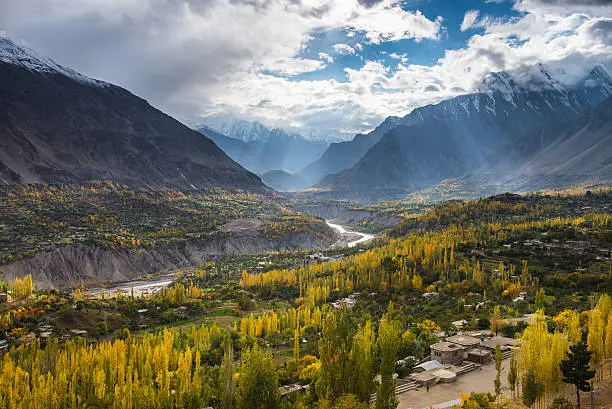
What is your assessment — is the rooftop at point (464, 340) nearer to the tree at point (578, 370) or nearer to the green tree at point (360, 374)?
the tree at point (578, 370)

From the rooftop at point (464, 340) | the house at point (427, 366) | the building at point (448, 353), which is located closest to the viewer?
the house at point (427, 366)

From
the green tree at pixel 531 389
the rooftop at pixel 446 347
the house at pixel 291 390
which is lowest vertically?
the house at pixel 291 390

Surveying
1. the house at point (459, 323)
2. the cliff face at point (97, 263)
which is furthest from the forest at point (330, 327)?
the cliff face at point (97, 263)

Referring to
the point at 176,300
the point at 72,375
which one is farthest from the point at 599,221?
the point at 72,375

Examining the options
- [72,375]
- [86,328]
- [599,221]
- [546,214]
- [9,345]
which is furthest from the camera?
[546,214]

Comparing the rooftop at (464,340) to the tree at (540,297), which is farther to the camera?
the tree at (540,297)

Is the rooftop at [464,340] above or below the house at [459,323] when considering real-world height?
above

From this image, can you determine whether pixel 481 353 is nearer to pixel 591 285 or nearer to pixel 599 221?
pixel 591 285

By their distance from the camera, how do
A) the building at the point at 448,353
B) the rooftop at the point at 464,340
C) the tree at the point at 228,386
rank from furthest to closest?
the rooftop at the point at 464,340 → the building at the point at 448,353 → the tree at the point at 228,386
